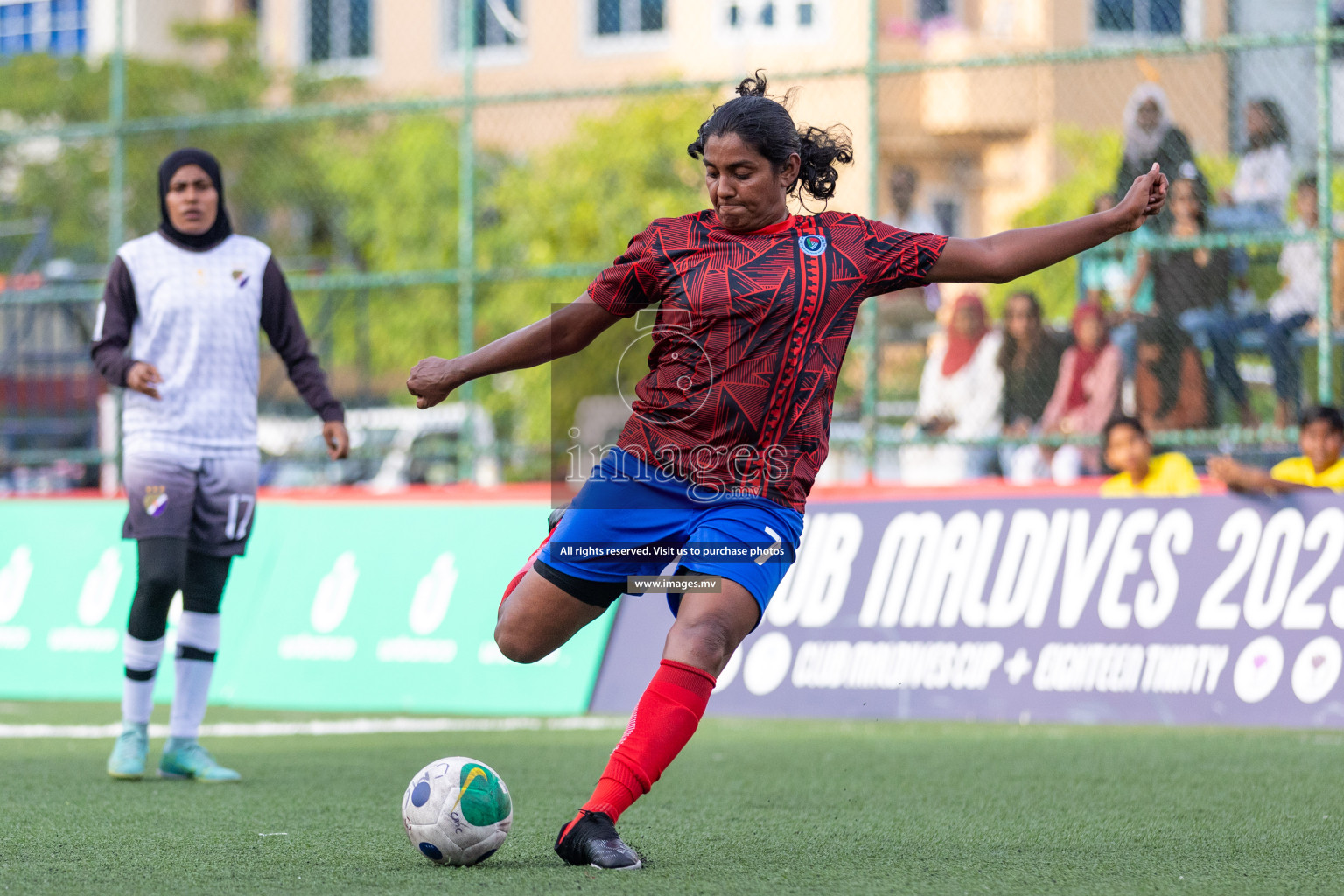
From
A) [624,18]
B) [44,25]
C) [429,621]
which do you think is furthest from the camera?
[44,25]

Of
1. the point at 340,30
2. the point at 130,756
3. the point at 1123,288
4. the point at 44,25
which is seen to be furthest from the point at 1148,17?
the point at 44,25

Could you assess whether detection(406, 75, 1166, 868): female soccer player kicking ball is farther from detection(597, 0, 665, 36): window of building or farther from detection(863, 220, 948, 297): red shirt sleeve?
detection(597, 0, 665, 36): window of building

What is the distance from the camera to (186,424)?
264 inches

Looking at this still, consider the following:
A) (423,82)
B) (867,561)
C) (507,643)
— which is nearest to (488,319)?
(867,561)

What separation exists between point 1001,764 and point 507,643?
9.63 feet

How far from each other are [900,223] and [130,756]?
6.85m

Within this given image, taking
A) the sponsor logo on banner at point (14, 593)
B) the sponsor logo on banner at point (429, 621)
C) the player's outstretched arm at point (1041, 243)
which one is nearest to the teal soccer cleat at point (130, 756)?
the sponsor logo on banner at point (429, 621)

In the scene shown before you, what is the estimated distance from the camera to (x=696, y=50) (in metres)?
27.9

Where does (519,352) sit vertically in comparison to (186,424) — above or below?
above

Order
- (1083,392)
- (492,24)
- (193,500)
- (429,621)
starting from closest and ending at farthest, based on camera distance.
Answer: (193,500) < (429,621) < (1083,392) < (492,24)

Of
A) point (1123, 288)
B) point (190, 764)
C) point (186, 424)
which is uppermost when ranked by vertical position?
point (1123, 288)

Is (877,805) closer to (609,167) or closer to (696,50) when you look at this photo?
(609,167)

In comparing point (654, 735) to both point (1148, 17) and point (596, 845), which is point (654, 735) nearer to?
point (596, 845)

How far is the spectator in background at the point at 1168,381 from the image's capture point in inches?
383
